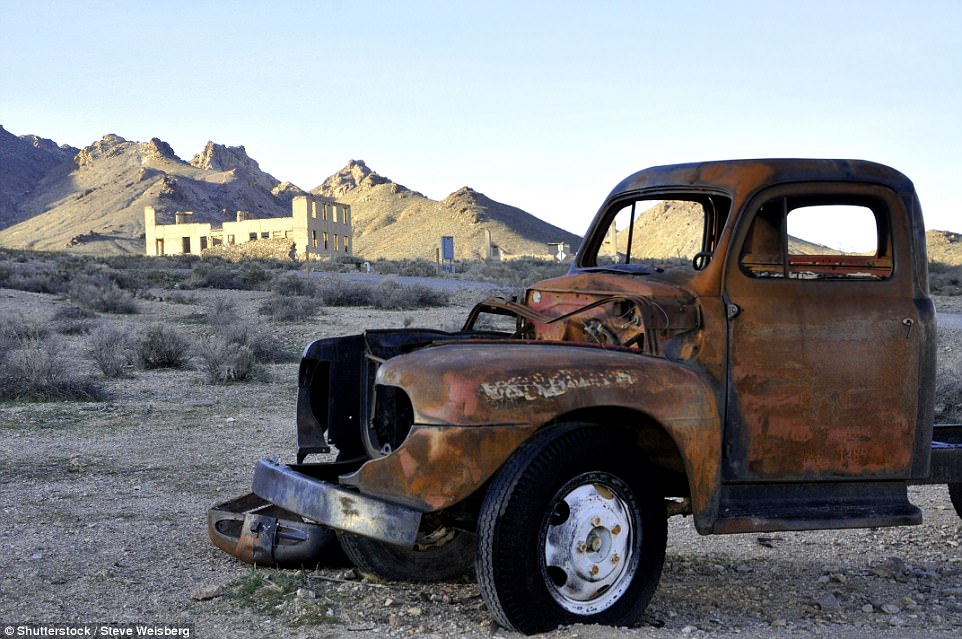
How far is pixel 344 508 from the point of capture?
164 inches

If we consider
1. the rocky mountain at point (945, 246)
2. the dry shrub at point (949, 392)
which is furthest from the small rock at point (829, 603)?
the rocky mountain at point (945, 246)

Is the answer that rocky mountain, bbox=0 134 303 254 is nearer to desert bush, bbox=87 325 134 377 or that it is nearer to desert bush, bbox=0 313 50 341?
desert bush, bbox=0 313 50 341

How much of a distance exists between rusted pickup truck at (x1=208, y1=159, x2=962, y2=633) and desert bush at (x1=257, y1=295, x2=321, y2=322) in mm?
16429

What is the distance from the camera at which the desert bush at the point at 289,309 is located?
22.0 metres

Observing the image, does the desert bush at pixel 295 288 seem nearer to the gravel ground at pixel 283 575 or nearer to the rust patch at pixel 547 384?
the gravel ground at pixel 283 575

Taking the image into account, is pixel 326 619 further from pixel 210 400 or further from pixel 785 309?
pixel 210 400

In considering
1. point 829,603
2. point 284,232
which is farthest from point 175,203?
point 829,603

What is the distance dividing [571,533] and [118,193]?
5096 inches

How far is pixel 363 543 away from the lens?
5125mm

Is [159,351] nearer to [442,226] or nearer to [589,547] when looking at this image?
[589,547]

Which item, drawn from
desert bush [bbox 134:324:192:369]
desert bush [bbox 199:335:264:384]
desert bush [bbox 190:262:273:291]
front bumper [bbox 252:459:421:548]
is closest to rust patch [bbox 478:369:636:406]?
front bumper [bbox 252:459:421:548]

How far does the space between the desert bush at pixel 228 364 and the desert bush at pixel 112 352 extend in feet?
3.67

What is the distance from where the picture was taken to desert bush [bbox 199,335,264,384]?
12773 millimetres

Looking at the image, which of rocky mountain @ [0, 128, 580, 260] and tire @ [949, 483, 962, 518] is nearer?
tire @ [949, 483, 962, 518]
